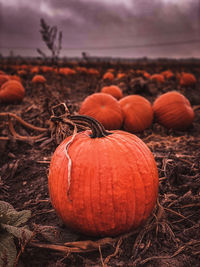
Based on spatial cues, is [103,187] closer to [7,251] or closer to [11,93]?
[7,251]

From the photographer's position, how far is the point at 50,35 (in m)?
5.71

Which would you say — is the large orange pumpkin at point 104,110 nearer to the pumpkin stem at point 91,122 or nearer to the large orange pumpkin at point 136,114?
the large orange pumpkin at point 136,114

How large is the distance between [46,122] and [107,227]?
3712mm

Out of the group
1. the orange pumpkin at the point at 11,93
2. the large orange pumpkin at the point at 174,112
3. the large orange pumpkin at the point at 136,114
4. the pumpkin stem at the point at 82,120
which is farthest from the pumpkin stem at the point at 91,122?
the orange pumpkin at the point at 11,93

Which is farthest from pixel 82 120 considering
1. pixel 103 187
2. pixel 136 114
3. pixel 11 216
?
pixel 136 114

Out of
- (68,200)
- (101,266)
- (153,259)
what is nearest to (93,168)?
(68,200)

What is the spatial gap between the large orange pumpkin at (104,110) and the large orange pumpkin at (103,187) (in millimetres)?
2515

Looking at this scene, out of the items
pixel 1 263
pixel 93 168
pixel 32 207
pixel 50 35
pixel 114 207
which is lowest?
pixel 32 207

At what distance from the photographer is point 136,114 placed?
4.83m

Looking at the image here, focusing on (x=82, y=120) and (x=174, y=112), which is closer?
(x=82, y=120)

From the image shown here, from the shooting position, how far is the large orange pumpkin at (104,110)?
14.8ft

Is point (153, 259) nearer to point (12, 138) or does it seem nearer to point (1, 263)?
point (1, 263)

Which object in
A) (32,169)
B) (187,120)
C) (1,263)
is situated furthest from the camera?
(187,120)

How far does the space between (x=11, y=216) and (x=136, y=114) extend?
3.52 metres
